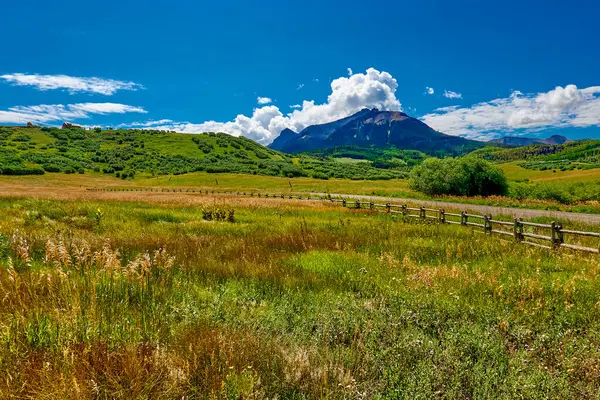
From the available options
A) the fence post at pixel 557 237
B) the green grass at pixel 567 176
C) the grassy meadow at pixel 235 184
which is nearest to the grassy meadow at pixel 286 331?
the fence post at pixel 557 237

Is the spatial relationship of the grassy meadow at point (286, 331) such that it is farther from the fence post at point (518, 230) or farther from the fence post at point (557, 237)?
the fence post at point (518, 230)

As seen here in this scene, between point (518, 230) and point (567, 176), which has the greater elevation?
point (567, 176)

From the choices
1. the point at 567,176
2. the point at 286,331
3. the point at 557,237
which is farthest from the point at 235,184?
the point at 567,176

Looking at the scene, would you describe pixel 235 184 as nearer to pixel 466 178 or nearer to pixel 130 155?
pixel 466 178

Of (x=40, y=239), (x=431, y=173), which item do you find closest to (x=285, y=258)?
(x=40, y=239)

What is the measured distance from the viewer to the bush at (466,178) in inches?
2266

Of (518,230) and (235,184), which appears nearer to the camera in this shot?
(518,230)

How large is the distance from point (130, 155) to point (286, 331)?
160 m

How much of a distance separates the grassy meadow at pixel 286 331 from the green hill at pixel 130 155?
388 feet

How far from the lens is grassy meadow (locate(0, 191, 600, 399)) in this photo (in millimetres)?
3252


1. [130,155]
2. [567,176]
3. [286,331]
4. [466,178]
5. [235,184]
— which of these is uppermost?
[130,155]

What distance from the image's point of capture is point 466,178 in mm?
57531

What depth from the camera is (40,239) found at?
10.7m

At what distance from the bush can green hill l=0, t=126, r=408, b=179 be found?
7294 cm
